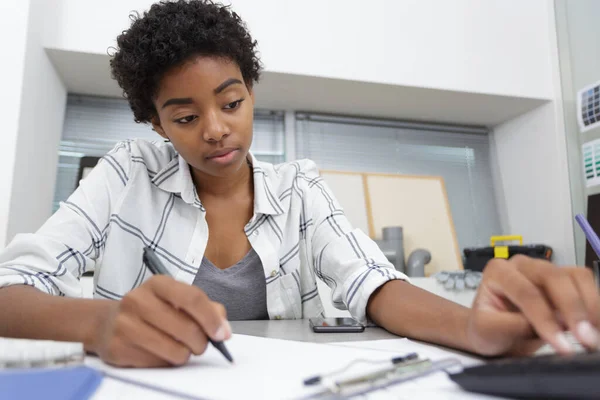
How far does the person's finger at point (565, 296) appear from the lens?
334mm

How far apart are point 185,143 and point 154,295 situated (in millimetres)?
441

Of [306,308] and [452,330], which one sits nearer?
[452,330]

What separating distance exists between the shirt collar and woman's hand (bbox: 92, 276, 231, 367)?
1.60 ft

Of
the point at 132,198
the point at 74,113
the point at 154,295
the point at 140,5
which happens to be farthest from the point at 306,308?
the point at 74,113

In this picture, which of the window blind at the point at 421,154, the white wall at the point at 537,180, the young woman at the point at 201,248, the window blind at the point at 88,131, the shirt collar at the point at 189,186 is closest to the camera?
the young woman at the point at 201,248

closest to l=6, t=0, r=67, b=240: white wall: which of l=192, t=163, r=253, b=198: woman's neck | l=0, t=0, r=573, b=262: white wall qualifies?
l=0, t=0, r=573, b=262: white wall

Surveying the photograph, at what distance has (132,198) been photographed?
87 centimetres

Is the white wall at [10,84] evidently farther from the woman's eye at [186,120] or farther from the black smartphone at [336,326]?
the black smartphone at [336,326]

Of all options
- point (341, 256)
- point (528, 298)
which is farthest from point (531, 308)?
point (341, 256)

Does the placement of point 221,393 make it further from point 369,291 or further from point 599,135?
point 599,135

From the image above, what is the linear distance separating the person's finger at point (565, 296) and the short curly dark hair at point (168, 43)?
0.65 metres

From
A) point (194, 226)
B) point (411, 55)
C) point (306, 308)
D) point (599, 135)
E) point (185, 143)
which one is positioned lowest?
point (306, 308)

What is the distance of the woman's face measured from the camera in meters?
Result: 0.76

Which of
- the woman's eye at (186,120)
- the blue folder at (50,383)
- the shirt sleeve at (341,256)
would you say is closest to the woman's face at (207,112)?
the woman's eye at (186,120)
